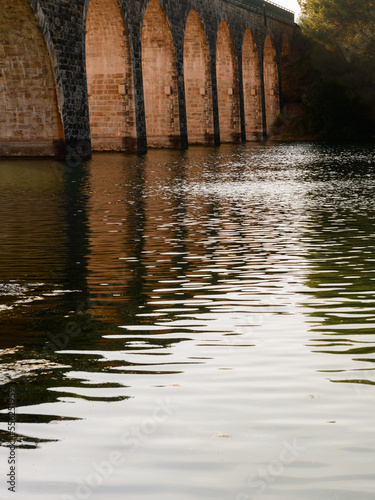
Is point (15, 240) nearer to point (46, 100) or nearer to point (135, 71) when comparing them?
point (46, 100)

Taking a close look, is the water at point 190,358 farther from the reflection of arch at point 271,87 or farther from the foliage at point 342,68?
the reflection of arch at point 271,87

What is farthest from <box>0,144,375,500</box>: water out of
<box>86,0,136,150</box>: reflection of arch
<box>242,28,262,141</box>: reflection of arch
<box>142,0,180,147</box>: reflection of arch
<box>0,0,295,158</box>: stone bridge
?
<box>242,28,262,141</box>: reflection of arch

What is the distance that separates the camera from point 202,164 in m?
20.0

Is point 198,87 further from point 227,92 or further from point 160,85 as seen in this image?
point 227,92

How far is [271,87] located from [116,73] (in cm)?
2507

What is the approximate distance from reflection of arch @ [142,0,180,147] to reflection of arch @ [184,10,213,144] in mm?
4451

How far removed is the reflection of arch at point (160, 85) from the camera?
29625 millimetres

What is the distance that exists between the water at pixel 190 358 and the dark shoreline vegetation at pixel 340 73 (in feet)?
112

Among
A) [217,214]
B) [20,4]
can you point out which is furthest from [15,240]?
[20,4]

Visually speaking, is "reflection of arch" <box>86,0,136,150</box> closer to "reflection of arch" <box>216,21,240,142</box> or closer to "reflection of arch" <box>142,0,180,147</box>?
"reflection of arch" <box>142,0,180,147</box>

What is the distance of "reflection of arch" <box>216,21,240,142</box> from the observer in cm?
3856

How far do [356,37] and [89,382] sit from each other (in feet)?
131

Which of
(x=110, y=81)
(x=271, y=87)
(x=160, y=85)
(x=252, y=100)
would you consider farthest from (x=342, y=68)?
(x=110, y=81)

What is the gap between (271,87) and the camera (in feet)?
162
